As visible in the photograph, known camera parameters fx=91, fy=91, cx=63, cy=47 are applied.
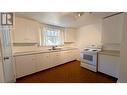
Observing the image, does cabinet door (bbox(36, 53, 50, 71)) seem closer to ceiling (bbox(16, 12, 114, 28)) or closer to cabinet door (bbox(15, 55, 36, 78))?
cabinet door (bbox(15, 55, 36, 78))

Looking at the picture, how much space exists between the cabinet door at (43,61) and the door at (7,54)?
546 mm

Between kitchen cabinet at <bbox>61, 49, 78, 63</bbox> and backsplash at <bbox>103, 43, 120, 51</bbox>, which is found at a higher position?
backsplash at <bbox>103, 43, 120, 51</bbox>

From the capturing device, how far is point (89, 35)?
224cm

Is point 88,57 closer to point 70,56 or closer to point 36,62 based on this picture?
point 70,56

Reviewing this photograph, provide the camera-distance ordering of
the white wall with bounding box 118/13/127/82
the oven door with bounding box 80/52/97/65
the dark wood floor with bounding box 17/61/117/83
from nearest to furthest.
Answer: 1. the white wall with bounding box 118/13/127/82
2. the dark wood floor with bounding box 17/61/117/83
3. the oven door with bounding box 80/52/97/65

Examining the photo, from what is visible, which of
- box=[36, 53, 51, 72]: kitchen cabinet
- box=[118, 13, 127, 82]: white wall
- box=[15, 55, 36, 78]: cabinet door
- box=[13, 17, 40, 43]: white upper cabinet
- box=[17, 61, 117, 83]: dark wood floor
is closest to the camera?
box=[118, 13, 127, 82]: white wall

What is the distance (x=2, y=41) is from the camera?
1.35m

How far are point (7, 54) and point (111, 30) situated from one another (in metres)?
2.09

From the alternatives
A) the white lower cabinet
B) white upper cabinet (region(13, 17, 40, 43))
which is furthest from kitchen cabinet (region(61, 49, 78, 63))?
white upper cabinet (region(13, 17, 40, 43))

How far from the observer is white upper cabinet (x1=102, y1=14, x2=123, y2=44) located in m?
1.86

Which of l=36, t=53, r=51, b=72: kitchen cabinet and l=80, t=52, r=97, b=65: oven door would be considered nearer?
l=36, t=53, r=51, b=72: kitchen cabinet
